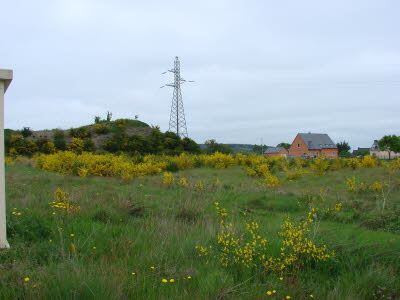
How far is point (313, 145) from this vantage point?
52.7m

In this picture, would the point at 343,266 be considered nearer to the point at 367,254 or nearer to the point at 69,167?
the point at 367,254

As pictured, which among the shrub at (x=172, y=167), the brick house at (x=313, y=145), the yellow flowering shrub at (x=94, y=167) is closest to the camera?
the yellow flowering shrub at (x=94, y=167)

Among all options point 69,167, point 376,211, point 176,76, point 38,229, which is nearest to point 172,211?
point 38,229

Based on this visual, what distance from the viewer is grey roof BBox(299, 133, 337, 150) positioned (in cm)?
5244

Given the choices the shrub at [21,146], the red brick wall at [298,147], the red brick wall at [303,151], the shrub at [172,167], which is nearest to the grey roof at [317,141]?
the red brick wall at [303,151]

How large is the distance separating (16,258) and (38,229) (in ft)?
2.93

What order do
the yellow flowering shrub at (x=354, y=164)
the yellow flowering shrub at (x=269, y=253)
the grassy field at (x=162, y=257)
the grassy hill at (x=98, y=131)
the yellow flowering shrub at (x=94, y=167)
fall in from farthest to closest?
the grassy hill at (x=98, y=131)
the yellow flowering shrub at (x=354, y=164)
the yellow flowering shrub at (x=94, y=167)
the yellow flowering shrub at (x=269, y=253)
the grassy field at (x=162, y=257)

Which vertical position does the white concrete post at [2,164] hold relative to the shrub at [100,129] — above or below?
below

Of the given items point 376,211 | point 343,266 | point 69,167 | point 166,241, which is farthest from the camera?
point 69,167

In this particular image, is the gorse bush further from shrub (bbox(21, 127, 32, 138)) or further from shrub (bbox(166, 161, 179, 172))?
shrub (bbox(166, 161, 179, 172))

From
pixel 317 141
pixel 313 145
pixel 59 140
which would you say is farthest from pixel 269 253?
pixel 317 141

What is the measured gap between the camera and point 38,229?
4387 millimetres

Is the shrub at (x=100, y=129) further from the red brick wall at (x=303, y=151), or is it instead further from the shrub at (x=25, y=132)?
the red brick wall at (x=303, y=151)

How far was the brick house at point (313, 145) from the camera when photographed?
52.0 metres
